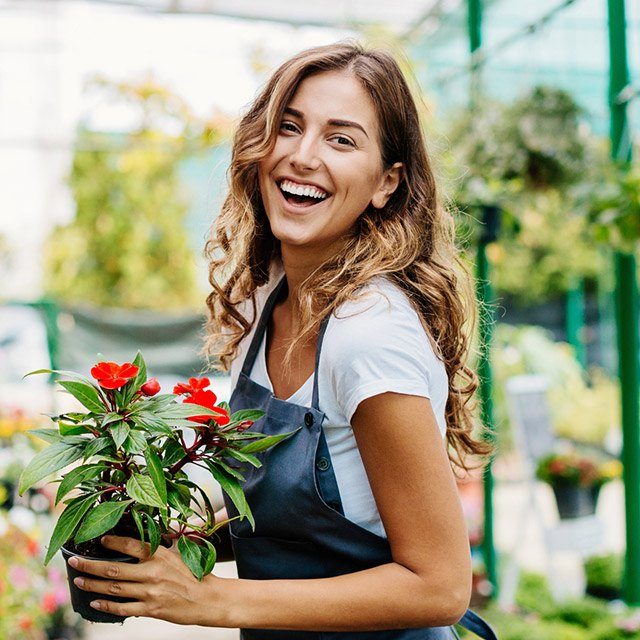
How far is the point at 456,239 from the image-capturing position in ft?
6.97

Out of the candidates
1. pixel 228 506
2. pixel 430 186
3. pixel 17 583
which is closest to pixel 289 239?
pixel 430 186

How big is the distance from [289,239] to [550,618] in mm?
2712

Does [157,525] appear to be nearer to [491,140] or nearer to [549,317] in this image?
[491,140]

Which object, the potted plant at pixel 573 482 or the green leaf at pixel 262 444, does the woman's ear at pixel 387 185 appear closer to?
the green leaf at pixel 262 444

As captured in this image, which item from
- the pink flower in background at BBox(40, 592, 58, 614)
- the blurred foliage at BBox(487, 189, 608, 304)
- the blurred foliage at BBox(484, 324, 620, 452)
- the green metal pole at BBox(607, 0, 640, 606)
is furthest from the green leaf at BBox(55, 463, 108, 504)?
the blurred foliage at BBox(487, 189, 608, 304)

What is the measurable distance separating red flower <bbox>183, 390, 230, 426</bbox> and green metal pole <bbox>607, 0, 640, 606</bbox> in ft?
7.74

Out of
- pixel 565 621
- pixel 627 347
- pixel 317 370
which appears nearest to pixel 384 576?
pixel 317 370

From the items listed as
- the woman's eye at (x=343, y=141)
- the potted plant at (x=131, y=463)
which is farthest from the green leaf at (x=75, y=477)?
the woman's eye at (x=343, y=141)

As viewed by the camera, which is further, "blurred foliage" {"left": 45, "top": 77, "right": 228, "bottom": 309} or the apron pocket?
"blurred foliage" {"left": 45, "top": 77, "right": 228, "bottom": 309}

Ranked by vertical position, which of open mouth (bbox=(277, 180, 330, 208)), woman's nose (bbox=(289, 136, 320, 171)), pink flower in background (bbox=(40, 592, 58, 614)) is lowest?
pink flower in background (bbox=(40, 592, 58, 614))

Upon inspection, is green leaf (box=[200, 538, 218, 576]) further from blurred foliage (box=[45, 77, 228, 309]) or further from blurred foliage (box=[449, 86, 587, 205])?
blurred foliage (box=[45, 77, 228, 309])

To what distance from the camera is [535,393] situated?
449 cm

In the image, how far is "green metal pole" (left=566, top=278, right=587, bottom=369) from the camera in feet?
29.6

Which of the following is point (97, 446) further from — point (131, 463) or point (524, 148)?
point (524, 148)
